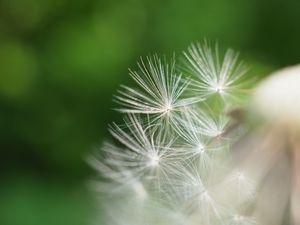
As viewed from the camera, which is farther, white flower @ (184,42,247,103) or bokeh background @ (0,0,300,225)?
bokeh background @ (0,0,300,225)

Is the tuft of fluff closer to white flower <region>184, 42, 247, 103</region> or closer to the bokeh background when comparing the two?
white flower <region>184, 42, 247, 103</region>

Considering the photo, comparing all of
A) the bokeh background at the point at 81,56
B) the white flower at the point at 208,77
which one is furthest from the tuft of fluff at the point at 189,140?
the bokeh background at the point at 81,56

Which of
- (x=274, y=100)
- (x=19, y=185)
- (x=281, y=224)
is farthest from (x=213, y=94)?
(x=19, y=185)

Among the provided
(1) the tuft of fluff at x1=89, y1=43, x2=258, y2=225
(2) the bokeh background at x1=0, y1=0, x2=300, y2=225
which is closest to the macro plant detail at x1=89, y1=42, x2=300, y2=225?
(1) the tuft of fluff at x1=89, y1=43, x2=258, y2=225

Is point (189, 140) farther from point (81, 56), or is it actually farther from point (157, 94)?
point (81, 56)

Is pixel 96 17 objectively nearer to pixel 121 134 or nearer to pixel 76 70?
pixel 76 70

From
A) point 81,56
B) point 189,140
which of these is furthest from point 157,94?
point 81,56
